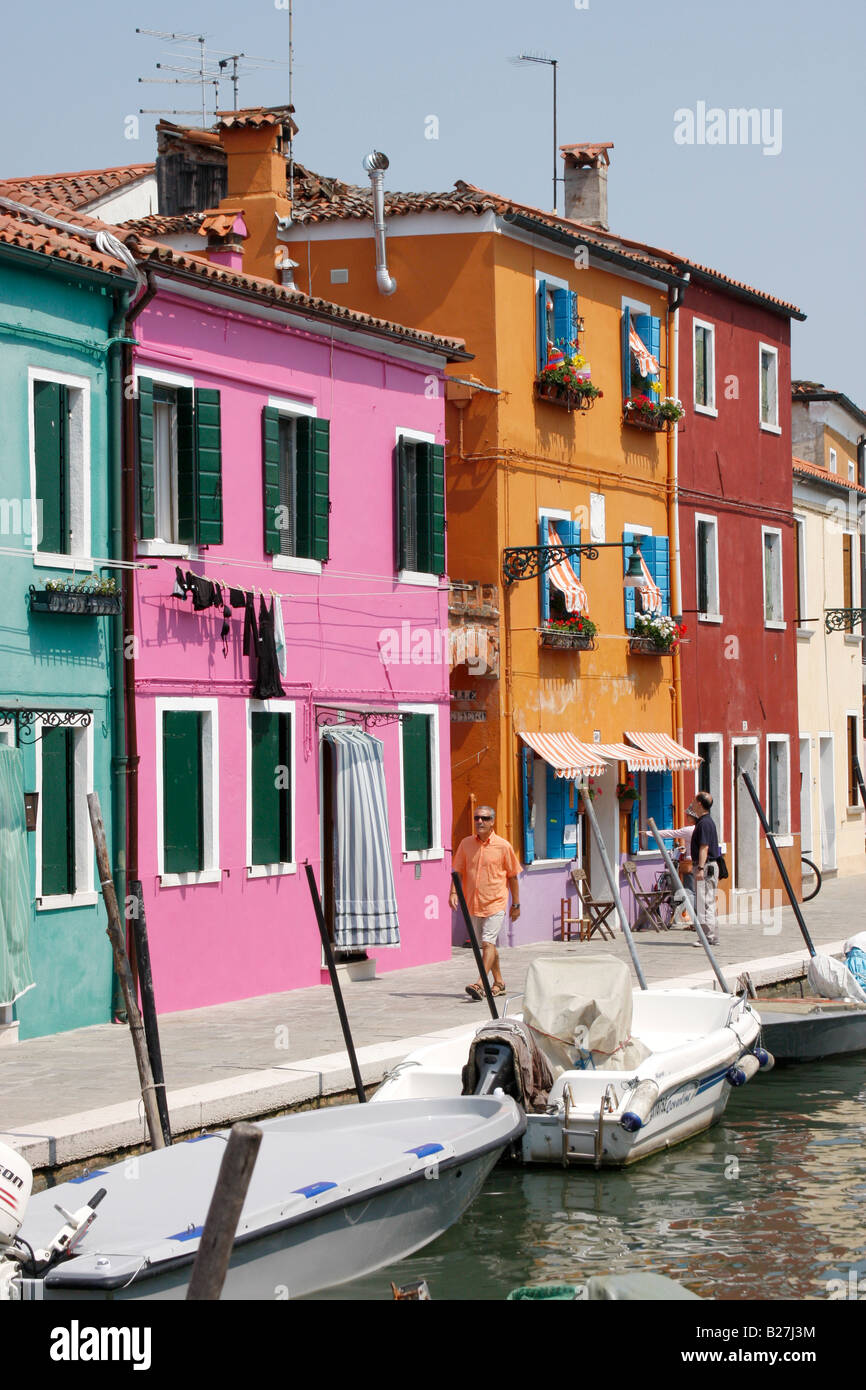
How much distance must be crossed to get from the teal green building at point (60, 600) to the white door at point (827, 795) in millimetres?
20915

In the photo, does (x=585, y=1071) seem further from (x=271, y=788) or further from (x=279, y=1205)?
(x=271, y=788)

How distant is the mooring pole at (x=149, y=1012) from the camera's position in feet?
38.5

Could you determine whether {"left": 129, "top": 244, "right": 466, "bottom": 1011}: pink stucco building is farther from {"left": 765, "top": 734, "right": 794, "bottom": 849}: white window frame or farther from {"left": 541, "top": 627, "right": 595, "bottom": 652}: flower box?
{"left": 765, "top": 734, "right": 794, "bottom": 849}: white window frame

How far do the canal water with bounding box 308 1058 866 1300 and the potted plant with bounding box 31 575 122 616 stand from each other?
18.6 ft

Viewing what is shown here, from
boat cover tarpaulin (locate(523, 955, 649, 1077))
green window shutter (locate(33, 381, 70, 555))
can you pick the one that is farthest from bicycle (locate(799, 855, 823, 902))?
green window shutter (locate(33, 381, 70, 555))

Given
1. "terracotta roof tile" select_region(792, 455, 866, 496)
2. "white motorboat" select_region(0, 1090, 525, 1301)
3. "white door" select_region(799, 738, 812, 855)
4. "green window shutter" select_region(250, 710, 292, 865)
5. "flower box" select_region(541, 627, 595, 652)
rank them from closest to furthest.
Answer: "white motorboat" select_region(0, 1090, 525, 1301) < "green window shutter" select_region(250, 710, 292, 865) < "flower box" select_region(541, 627, 595, 652) < "terracotta roof tile" select_region(792, 455, 866, 496) < "white door" select_region(799, 738, 812, 855)

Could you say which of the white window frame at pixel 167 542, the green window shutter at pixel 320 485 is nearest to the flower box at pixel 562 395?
the green window shutter at pixel 320 485

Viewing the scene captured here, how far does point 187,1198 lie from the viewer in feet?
33.3

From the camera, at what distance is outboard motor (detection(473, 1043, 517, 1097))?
13156 mm

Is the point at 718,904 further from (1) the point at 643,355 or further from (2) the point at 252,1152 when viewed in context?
(2) the point at 252,1152

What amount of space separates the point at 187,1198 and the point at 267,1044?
5095 millimetres

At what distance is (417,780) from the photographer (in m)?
21.5

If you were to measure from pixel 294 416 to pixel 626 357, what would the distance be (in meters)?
8.30
